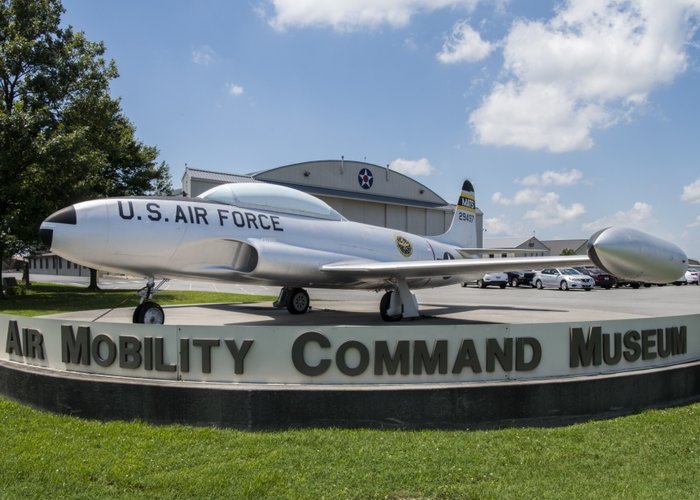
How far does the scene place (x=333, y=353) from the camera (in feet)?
21.3

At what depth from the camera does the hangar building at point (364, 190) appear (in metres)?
44.1

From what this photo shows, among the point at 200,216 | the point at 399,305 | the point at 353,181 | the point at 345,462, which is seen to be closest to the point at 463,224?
the point at 399,305

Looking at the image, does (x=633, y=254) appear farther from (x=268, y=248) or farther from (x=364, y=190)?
(x=364, y=190)

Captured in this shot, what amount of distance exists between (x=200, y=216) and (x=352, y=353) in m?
5.77

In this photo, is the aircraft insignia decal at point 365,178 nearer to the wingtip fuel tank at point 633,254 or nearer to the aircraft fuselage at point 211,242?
the aircraft fuselage at point 211,242

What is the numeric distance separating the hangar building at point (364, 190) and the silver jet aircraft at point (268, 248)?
2676 cm

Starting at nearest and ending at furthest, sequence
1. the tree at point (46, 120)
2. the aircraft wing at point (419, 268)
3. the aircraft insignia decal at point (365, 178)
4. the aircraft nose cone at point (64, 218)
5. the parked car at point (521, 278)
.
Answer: the aircraft nose cone at point (64, 218), the aircraft wing at point (419, 268), the tree at point (46, 120), the parked car at point (521, 278), the aircraft insignia decal at point (365, 178)

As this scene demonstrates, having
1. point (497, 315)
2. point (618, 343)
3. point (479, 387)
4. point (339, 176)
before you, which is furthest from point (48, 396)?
point (339, 176)

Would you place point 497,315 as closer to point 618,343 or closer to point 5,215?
point 618,343

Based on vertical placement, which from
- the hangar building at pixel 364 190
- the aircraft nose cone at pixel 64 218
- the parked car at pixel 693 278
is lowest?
the parked car at pixel 693 278

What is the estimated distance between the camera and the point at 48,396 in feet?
22.6

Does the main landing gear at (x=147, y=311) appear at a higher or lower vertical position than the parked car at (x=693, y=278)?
higher

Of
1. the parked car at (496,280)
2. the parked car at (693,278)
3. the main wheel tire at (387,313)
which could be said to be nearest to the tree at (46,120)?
the main wheel tire at (387,313)

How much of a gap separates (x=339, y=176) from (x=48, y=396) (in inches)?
1633
